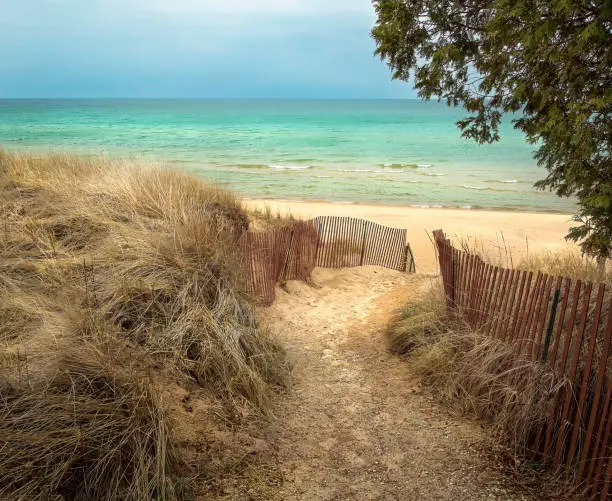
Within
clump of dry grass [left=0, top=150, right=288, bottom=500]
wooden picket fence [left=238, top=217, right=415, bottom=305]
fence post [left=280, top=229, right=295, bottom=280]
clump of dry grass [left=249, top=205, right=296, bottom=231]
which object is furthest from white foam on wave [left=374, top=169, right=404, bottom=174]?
clump of dry grass [left=0, top=150, right=288, bottom=500]

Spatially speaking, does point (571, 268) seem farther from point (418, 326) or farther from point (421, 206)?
point (421, 206)

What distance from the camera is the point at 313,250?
11.4 metres

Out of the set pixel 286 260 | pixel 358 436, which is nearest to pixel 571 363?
pixel 358 436

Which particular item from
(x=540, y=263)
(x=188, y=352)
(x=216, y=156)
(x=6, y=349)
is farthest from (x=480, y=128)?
(x=216, y=156)

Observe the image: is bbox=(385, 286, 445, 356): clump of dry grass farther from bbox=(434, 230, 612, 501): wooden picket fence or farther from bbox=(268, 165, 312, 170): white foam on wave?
bbox=(268, 165, 312, 170): white foam on wave

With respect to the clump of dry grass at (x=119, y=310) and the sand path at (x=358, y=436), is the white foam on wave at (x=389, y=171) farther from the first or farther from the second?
the sand path at (x=358, y=436)

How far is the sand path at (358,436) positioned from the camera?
438 cm

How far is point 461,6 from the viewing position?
711 cm

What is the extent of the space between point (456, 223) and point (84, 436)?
18.4 meters

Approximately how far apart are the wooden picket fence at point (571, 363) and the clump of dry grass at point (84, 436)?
10.9ft

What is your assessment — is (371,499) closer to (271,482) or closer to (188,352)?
(271,482)

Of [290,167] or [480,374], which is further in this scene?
[290,167]

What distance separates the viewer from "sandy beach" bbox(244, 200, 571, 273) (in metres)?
15.8

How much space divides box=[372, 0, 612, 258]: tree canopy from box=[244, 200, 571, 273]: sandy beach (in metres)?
6.90
